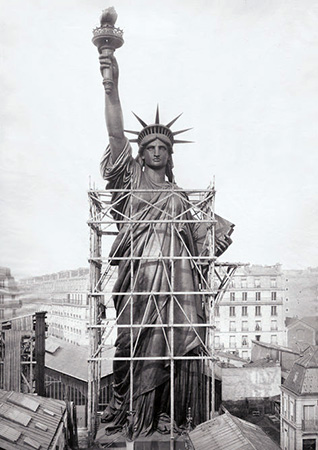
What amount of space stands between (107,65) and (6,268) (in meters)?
19.3

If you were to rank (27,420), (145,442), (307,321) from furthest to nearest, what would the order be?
(307,321) < (145,442) < (27,420)

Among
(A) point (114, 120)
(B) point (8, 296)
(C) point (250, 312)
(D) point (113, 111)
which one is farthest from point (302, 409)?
(C) point (250, 312)

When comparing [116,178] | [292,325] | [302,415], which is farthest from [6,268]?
[292,325]

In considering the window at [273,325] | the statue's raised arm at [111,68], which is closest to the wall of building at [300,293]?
the window at [273,325]

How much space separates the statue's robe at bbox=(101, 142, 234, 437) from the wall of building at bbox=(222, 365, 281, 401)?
11140 mm

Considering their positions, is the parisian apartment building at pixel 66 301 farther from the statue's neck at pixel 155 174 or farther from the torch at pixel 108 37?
the torch at pixel 108 37

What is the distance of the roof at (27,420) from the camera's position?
10.6 m

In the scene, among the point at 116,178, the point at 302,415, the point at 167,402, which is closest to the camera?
the point at 167,402

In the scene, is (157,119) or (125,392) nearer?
(125,392)

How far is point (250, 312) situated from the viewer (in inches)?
1519

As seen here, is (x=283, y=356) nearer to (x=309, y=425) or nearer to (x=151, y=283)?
(x=309, y=425)

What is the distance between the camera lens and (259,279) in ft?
129

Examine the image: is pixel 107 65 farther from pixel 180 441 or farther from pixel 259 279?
pixel 259 279

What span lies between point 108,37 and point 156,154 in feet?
11.6
